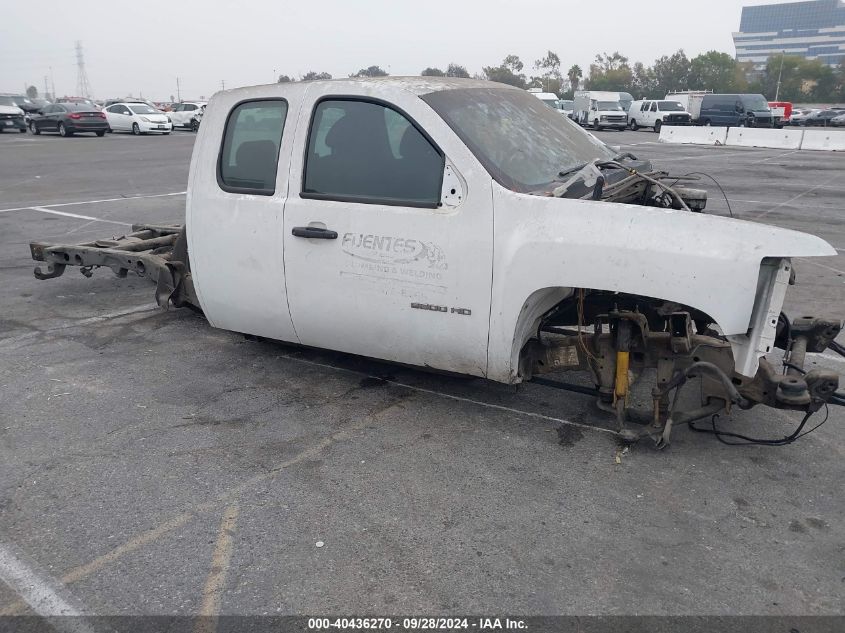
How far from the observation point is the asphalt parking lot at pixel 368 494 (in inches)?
111

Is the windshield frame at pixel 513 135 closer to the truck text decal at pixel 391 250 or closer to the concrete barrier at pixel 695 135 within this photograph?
the truck text decal at pixel 391 250

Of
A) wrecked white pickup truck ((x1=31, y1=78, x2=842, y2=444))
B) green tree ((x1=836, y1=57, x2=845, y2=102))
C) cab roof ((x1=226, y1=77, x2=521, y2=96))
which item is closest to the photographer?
wrecked white pickup truck ((x1=31, y1=78, x2=842, y2=444))

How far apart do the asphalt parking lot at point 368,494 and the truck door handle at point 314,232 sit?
3.38 ft

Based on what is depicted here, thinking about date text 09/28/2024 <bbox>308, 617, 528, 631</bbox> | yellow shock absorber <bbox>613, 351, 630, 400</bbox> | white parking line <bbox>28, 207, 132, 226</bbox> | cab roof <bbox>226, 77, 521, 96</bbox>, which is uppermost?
cab roof <bbox>226, 77, 521, 96</bbox>

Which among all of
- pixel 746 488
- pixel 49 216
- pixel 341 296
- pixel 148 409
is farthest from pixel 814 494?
pixel 49 216

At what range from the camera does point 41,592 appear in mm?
2812

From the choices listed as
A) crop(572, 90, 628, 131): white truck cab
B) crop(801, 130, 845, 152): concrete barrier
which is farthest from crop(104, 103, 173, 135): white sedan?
crop(801, 130, 845, 152): concrete barrier

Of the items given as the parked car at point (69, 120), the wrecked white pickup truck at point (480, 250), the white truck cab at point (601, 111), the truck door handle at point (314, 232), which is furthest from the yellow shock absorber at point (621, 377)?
the white truck cab at point (601, 111)

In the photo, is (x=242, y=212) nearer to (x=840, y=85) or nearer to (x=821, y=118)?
(x=821, y=118)

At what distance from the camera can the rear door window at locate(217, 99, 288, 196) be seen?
454 centimetres

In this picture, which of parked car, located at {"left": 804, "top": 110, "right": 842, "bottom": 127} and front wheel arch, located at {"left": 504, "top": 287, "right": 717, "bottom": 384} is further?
parked car, located at {"left": 804, "top": 110, "right": 842, "bottom": 127}

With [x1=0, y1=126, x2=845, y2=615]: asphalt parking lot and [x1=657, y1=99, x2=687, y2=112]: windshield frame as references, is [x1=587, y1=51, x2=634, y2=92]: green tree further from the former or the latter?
[x1=0, y1=126, x2=845, y2=615]: asphalt parking lot

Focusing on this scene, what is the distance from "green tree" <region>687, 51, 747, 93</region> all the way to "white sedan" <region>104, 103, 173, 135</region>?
293 feet

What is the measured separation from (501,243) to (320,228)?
1.14 metres
